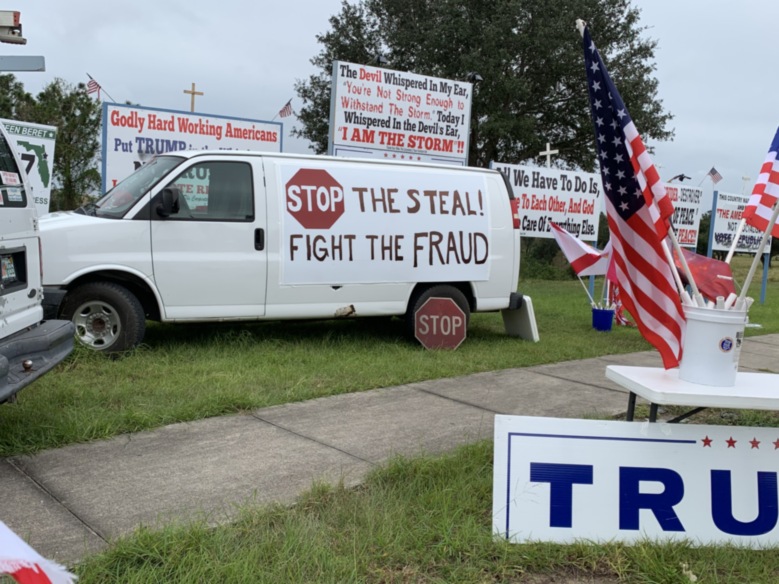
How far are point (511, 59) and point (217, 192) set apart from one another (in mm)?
18968

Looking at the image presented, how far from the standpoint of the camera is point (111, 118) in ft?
32.3

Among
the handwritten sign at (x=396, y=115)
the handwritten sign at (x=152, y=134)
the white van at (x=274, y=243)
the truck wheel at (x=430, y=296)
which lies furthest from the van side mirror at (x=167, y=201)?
the handwritten sign at (x=396, y=115)

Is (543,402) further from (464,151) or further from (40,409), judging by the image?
(464,151)

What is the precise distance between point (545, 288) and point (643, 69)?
12.2 meters

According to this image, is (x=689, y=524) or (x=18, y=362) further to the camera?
(x=18, y=362)

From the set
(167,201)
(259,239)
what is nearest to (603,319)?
(259,239)

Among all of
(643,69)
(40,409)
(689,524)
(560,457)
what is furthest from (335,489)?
(643,69)

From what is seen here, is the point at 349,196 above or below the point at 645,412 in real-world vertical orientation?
above

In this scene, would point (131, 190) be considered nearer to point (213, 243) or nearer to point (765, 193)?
point (213, 243)

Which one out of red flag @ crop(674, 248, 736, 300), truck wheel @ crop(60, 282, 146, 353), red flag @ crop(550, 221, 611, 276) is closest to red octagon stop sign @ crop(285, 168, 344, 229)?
truck wheel @ crop(60, 282, 146, 353)

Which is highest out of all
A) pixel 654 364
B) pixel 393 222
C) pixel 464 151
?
pixel 464 151

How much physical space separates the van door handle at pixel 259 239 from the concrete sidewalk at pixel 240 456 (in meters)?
2.12

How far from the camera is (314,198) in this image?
725cm

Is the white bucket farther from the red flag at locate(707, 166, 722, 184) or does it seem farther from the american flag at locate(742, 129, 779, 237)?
the red flag at locate(707, 166, 722, 184)
